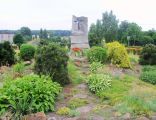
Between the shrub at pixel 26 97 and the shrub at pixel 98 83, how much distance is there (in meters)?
1.95

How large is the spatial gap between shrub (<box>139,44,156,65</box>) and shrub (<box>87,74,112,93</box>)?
707cm

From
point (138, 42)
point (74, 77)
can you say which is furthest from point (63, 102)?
point (138, 42)

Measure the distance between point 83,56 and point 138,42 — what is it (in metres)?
38.1

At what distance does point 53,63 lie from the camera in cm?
1274

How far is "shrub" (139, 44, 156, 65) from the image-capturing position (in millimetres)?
Answer: 19812

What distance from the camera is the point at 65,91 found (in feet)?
41.0

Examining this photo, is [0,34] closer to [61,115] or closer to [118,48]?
[118,48]

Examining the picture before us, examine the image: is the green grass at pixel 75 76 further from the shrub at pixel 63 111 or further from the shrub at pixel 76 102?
the shrub at pixel 63 111

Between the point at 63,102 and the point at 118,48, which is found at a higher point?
the point at 118,48

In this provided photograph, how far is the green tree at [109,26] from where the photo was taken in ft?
163

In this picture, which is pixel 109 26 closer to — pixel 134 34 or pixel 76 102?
pixel 134 34

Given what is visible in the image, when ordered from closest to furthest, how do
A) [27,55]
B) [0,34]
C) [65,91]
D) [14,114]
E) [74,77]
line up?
[14,114] → [65,91] → [74,77] → [27,55] → [0,34]

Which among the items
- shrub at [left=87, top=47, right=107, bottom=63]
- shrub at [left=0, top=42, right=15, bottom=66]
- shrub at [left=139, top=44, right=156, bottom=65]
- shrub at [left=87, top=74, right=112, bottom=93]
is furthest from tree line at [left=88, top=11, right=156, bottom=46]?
shrub at [left=87, top=74, right=112, bottom=93]

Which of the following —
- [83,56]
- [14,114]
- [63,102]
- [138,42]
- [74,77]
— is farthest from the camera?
[138,42]
